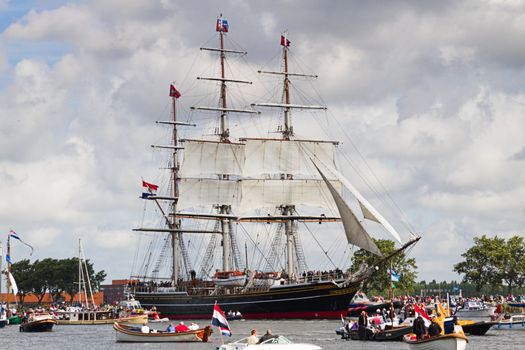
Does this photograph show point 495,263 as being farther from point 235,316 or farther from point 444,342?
point 444,342

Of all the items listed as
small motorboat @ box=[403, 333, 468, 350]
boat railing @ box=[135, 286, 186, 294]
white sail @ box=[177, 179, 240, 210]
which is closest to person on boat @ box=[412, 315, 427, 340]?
small motorboat @ box=[403, 333, 468, 350]

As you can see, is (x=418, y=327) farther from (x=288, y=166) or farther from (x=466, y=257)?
(x=466, y=257)

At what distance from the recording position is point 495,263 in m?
167

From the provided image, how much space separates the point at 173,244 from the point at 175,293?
44.1 feet

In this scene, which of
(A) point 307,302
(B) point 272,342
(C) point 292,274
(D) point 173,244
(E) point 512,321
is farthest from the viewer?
(D) point 173,244

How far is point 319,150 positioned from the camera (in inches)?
5709

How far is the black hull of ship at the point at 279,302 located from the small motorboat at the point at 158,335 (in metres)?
40.4

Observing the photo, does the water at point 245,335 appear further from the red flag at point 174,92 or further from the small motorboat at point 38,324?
the red flag at point 174,92

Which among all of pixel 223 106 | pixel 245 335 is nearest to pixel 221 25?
pixel 223 106

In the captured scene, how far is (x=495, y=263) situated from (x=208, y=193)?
49.8 metres

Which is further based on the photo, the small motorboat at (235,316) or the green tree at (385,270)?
the green tree at (385,270)

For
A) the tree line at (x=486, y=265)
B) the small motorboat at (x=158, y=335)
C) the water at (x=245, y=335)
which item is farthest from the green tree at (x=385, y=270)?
the small motorboat at (x=158, y=335)

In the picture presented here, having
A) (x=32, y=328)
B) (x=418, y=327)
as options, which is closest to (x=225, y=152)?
(x=32, y=328)

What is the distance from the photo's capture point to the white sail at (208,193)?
15412 centimetres
